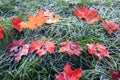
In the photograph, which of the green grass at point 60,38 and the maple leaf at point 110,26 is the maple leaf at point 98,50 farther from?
the maple leaf at point 110,26

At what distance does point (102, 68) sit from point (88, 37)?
0.31 metres

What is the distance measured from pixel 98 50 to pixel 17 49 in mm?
586

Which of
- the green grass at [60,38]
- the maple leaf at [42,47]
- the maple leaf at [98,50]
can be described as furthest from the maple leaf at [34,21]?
the maple leaf at [98,50]

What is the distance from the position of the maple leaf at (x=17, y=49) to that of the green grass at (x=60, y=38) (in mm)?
38

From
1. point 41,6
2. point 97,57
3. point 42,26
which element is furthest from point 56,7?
point 97,57

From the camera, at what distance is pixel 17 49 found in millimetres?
1896

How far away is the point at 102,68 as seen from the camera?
1818mm

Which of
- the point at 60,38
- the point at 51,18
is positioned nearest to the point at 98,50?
the point at 60,38

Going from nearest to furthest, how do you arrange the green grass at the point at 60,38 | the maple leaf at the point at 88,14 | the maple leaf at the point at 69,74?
1. the maple leaf at the point at 69,74
2. the green grass at the point at 60,38
3. the maple leaf at the point at 88,14

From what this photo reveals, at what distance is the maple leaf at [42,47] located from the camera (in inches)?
71.6

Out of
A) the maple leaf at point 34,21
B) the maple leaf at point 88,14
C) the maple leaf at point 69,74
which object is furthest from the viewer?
the maple leaf at point 88,14

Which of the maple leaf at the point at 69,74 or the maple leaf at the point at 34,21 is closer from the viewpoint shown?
the maple leaf at the point at 69,74

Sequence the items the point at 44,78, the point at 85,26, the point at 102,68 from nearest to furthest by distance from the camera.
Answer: the point at 44,78
the point at 102,68
the point at 85,26

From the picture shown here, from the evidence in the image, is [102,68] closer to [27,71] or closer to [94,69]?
[94,69]
